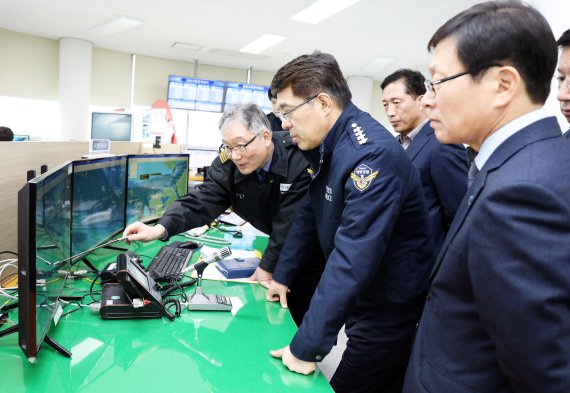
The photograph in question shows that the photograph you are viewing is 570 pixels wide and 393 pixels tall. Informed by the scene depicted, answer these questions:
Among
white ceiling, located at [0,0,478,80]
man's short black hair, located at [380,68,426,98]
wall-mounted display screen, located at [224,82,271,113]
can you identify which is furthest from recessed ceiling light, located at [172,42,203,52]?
man's short black hair, located at [380,68,426,98]

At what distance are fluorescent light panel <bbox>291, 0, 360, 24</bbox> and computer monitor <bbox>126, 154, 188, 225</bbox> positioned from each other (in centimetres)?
316

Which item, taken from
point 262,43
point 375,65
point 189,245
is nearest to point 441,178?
point 189,245

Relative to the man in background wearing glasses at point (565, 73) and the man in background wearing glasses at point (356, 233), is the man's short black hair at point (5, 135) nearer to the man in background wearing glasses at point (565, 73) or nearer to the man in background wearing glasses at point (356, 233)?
the man in background wearing glasses at point (356, 233)

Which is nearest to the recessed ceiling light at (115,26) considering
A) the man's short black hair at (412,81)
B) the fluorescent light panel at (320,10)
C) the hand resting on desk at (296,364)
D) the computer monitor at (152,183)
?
the fluorescent light panel at (320,10)

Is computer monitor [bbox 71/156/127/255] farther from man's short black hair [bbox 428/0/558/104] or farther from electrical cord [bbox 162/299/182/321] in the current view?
man's short black hair [bbox 428/0/558/104]

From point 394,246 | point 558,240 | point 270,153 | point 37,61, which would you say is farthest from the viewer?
point 37,61

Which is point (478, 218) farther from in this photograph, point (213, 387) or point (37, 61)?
point (37, 61)

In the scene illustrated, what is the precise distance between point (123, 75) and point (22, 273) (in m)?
7.56

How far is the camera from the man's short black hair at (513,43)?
0.70 meters

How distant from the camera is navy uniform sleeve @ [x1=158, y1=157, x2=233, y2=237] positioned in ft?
6.00

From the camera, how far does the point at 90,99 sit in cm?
723

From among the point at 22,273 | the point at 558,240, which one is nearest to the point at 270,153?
the point at 22,273

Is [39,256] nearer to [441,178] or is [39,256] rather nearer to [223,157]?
[223,157]

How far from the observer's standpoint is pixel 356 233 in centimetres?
102
